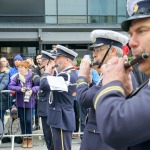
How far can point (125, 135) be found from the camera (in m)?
1.32

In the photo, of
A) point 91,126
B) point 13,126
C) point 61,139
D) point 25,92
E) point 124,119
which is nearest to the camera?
point 124,119

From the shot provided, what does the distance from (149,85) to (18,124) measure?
613 centimetres

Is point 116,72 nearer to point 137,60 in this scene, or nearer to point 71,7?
point 137,60

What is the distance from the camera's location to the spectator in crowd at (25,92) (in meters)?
6.99

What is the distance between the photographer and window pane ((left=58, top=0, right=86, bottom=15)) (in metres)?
22.1

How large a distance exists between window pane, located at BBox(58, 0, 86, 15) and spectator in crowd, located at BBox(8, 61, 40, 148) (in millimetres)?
15412

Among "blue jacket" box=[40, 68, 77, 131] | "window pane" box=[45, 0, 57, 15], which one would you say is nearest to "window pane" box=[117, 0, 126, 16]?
"window pane" box=[45, 0, 57, 15]

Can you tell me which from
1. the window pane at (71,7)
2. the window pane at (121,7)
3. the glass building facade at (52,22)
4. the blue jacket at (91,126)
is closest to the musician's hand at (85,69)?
the blue jacket at (91,126)

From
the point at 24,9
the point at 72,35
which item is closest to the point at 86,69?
the point at 72,35

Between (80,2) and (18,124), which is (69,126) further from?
(80,2)

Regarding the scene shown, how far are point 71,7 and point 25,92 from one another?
1592cm

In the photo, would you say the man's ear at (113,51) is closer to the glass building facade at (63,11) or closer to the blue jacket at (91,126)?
the blue jacket at (91,126)

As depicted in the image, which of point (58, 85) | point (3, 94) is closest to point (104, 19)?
point (3, 94)

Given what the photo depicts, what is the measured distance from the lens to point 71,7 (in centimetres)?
2220
